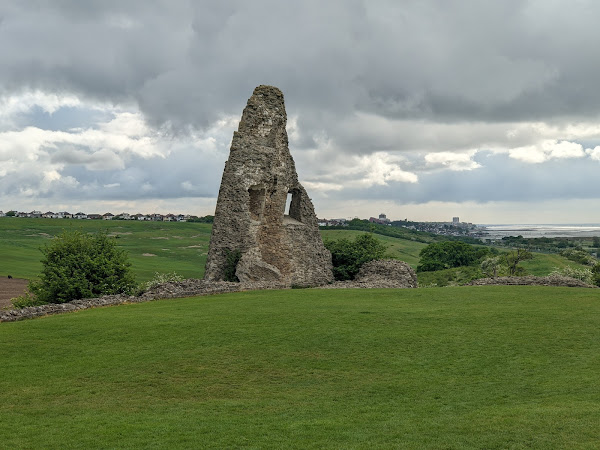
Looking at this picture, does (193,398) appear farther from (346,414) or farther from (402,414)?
(402,414)

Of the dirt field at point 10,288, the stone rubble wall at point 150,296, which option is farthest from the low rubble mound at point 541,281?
the dirt field at point 10,288

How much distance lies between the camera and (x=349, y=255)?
150ft

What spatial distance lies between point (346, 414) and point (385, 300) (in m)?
15.8

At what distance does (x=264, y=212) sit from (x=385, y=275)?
34.6 ft

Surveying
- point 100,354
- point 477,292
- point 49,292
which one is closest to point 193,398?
point 100,354

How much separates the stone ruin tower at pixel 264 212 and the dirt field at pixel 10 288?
23.7 m

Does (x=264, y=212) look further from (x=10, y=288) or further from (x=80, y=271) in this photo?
(x=10, y=288)

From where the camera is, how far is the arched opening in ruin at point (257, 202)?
42.2 m

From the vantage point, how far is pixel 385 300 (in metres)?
29.2

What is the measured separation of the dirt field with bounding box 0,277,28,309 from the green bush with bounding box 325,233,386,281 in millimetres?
29305

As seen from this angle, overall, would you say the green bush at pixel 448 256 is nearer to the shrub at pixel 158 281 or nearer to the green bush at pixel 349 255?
the green bush at pixel 349 255

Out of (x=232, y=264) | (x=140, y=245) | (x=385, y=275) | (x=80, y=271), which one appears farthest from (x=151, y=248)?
(x=385, y=275)

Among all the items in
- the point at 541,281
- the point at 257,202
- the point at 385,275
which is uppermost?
the point at 257,202

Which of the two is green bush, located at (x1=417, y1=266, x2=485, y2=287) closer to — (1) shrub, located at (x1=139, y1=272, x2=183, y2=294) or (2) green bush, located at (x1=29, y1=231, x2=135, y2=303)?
(1) shrub, located at (x1=139, y1=272, x2=183, y2=294)
